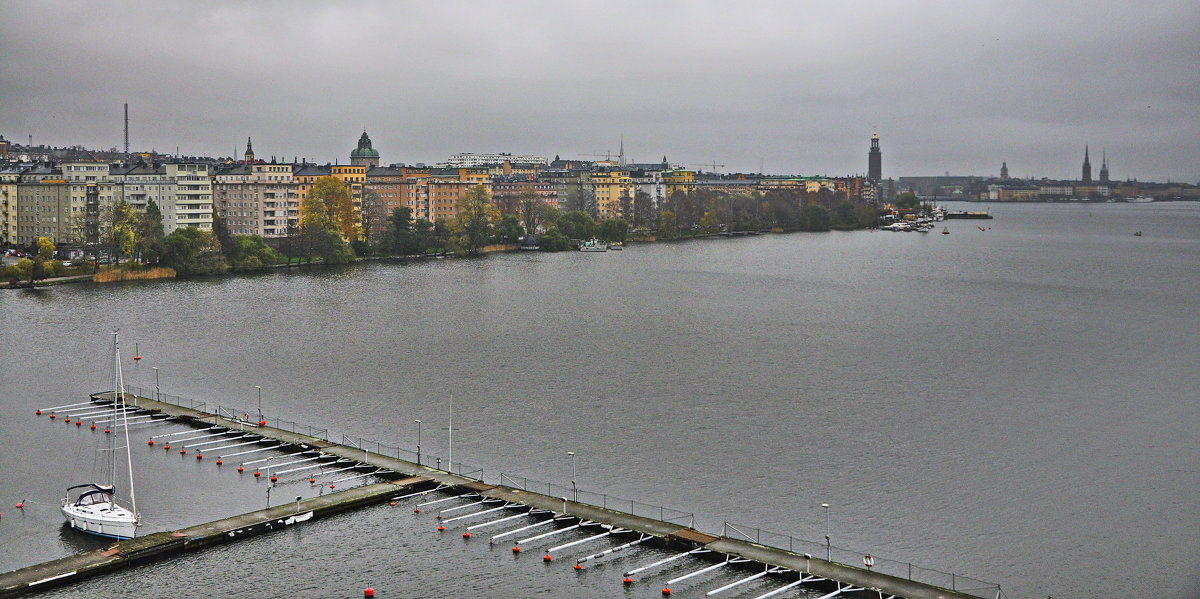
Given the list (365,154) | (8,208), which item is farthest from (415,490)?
(365,154)

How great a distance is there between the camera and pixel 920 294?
153ft

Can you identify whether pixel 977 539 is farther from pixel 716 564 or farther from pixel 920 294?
pixel 920 294

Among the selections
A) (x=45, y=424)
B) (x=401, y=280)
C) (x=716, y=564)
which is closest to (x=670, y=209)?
(x=401, y=280)

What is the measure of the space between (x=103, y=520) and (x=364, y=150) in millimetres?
81586

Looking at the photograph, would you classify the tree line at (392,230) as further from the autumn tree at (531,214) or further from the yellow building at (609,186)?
the yellow building at (609,186)

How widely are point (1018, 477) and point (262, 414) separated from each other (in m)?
15.2

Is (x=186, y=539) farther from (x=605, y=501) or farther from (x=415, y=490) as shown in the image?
(x=605, y=501)

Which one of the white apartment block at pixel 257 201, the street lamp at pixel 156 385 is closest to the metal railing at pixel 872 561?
the street lamp at pixel 156 385

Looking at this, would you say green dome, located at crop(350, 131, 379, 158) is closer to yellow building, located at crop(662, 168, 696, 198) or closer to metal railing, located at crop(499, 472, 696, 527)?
yellow building, located at crop(662, 168, 696, 198)

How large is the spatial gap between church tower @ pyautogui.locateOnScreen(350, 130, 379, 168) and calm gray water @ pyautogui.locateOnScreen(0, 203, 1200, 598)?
45999 mm

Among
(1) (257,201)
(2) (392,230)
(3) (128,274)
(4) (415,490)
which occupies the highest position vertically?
(1) (257,201)

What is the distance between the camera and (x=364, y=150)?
3755 inches

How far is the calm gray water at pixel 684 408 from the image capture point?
52.8ft

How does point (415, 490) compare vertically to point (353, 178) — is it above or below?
below
